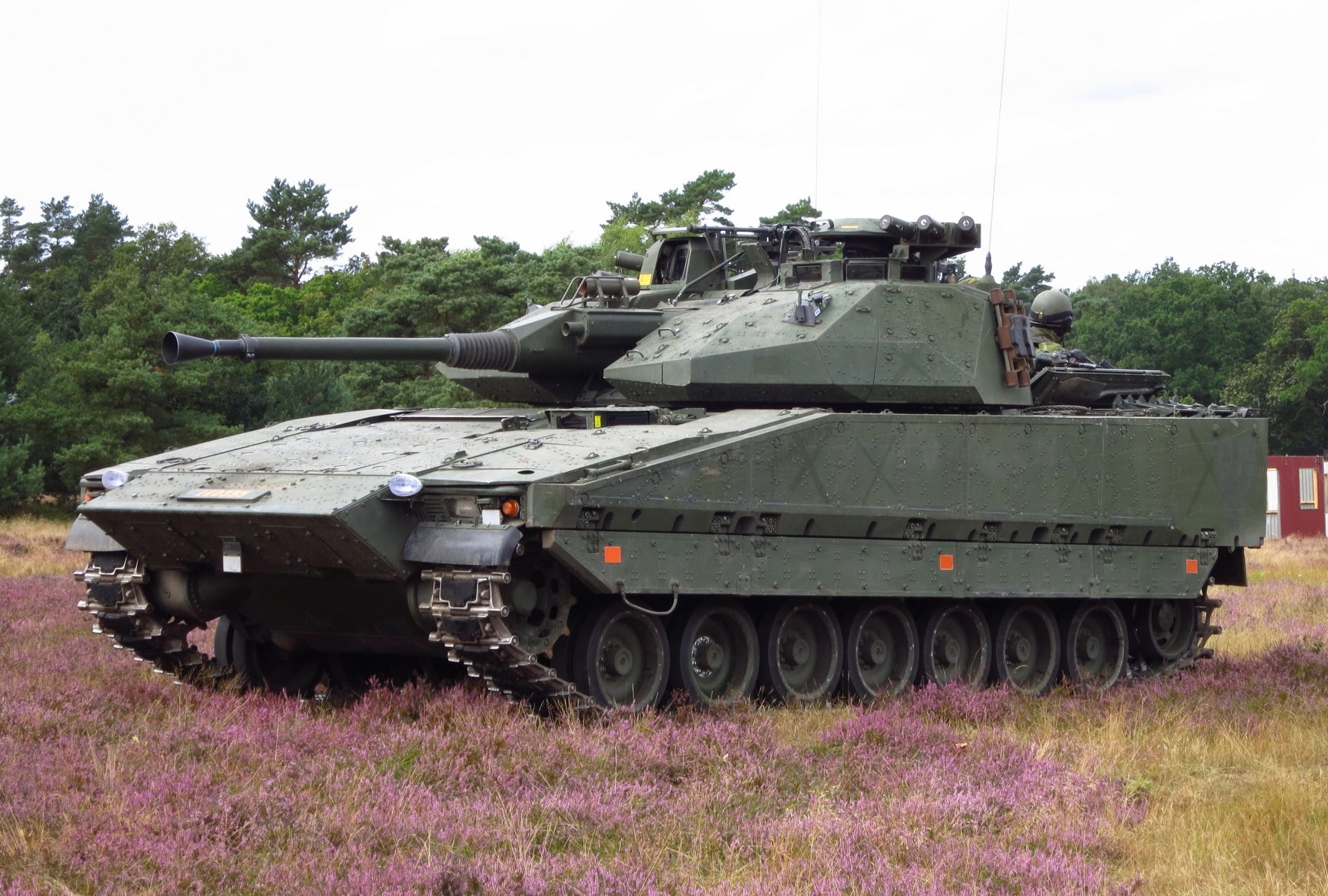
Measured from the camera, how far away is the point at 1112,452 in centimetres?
1448

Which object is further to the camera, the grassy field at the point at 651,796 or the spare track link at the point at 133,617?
the spare track link at the point at 133,617

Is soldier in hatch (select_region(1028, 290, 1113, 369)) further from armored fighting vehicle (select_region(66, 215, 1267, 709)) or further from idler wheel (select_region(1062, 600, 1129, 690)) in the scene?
idler wheel (select_region(1062, 600, 1129, 690))

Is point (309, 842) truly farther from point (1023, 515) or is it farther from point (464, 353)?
point (1023, 515)

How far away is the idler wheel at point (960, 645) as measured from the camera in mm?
13898

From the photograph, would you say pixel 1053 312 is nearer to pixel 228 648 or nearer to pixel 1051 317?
pixel 1051 317

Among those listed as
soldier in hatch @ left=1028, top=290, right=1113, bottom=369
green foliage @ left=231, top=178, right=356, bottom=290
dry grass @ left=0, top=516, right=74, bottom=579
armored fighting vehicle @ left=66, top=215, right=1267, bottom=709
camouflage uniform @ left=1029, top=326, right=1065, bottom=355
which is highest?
green foliage @ left=231, top=178, right=356, bottom=290

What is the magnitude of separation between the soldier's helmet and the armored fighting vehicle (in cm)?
139

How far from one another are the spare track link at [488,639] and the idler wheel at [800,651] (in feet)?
6.66

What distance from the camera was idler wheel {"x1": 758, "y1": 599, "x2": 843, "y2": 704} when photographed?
12648mm

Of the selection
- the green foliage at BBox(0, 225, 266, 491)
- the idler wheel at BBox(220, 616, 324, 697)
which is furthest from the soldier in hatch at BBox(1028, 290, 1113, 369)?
the green foliage at BBox(0, 225, 266, 491)

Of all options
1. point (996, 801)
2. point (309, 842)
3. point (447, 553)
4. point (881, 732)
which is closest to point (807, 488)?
point (881, 732)

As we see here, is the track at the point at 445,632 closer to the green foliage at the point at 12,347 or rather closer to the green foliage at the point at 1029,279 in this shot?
the green foliage at the point at 12,347

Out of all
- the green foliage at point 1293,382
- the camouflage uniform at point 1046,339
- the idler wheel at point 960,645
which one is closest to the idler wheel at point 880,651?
the idler wheel at point 960,645

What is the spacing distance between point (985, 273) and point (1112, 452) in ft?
6.04
